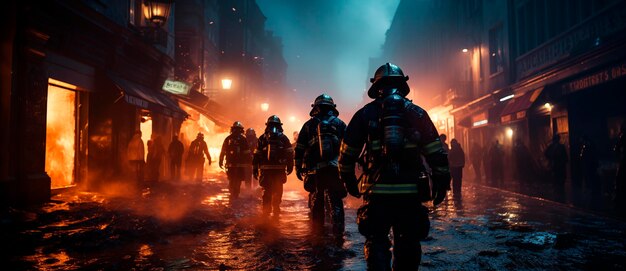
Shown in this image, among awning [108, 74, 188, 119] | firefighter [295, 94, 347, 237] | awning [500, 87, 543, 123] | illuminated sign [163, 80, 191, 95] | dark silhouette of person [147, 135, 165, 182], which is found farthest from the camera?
illuminated sign [163, 80, 191, 95]

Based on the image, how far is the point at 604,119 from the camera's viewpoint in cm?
1344

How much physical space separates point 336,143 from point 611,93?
11.7 m

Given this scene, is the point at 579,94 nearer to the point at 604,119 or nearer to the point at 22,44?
the point at 604,119

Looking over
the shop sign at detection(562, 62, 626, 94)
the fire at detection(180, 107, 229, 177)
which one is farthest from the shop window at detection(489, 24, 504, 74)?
the fire at detection(180, 107, 229, 177)

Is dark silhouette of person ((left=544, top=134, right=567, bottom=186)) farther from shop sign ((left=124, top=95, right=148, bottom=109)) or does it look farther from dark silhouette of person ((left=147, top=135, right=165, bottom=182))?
dark silhouette of person ((left=147, top=135, right=165, bottom=182))

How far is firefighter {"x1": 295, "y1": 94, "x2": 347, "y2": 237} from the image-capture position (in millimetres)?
5994

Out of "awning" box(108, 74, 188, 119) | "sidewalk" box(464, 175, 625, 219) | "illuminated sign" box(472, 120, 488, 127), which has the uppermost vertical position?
"awning" box(108, 74, 188, 119)

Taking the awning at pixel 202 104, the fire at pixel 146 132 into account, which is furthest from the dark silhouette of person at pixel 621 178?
the awning at pixel 202 104

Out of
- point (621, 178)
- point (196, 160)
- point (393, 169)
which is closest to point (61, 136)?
point (196, 160)

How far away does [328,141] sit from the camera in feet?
19.7

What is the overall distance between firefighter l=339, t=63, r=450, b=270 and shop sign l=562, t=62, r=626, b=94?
1078cm

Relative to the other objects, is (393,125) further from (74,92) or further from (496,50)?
(496,50)

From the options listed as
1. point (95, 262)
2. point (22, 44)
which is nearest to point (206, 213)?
point (95, 262)

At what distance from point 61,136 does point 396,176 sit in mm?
11422
